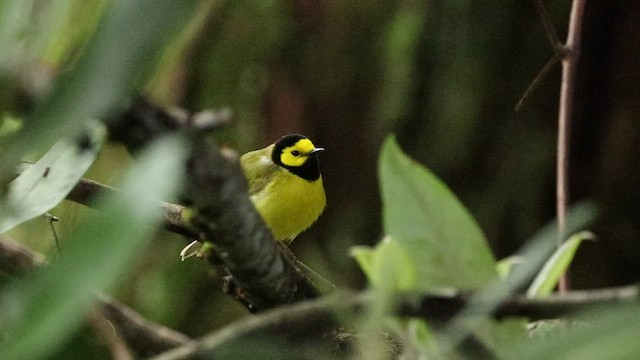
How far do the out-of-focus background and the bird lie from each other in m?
0.10

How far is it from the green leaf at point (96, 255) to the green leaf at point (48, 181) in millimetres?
92

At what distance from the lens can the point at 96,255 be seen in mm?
250

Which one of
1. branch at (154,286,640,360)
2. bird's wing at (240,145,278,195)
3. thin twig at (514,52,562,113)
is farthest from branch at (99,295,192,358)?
bird's wing at (240,145,278,195)

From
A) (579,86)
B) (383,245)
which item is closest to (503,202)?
(579,86)

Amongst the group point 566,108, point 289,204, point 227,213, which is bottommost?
point 289,204

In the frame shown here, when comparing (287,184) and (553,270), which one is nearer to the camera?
(553,270)

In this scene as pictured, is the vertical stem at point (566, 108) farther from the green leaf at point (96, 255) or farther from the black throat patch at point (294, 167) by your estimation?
the black throat patch at point (294, 167)

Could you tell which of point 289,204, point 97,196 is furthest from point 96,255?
point 289,204

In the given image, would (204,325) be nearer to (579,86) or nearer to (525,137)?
(525,137)

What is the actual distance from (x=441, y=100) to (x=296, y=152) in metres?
0.26

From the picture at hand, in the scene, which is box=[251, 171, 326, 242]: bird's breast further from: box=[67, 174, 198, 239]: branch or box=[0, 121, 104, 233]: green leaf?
box=[0, 121, 104, 233]: green leaf

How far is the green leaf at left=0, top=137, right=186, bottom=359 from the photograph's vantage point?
246 mm

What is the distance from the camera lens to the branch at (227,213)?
0.27 meters

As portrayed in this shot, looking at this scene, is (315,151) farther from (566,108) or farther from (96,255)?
(96,255)
